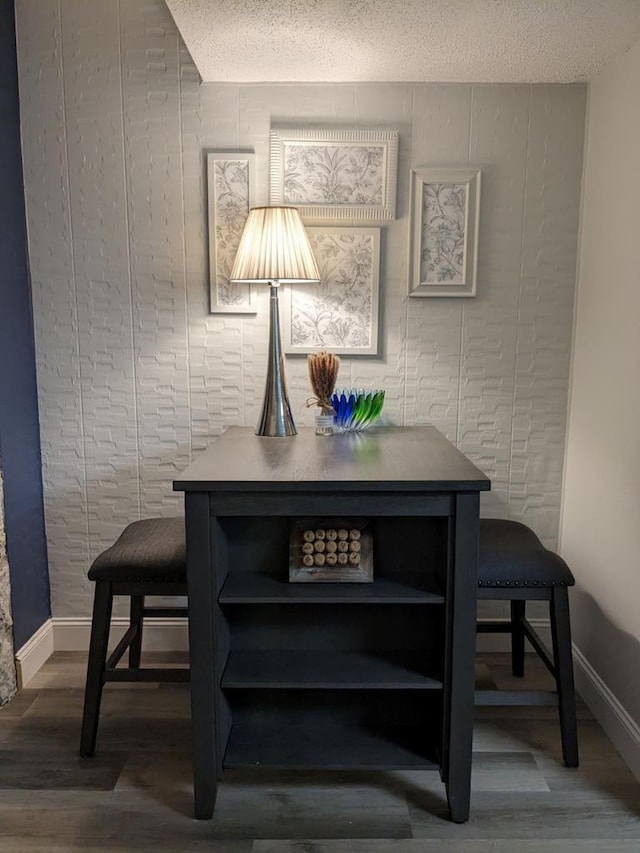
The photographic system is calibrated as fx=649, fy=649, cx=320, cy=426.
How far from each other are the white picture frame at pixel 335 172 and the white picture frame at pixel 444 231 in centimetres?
11

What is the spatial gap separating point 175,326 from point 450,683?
1491 millimetres

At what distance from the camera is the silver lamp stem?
2090 mm

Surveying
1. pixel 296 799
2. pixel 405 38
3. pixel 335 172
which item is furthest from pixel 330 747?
pixel 405 38

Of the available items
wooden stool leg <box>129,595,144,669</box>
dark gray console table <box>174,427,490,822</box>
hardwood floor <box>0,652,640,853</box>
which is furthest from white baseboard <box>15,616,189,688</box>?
dark gray console table <box>174,427,490,822</box>

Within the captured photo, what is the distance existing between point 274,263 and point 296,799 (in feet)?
5.02

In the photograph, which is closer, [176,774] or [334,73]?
[176,774]

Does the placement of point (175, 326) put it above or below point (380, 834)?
above

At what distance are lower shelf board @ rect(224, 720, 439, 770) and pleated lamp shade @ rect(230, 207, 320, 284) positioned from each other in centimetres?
133

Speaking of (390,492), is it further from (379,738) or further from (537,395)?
(537,395)

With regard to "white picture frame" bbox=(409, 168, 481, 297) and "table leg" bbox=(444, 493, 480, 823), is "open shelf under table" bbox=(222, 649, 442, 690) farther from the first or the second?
"white picture frame" bbox=(409, 168, 481, 297)

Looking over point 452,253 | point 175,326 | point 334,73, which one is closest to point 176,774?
point 175,326

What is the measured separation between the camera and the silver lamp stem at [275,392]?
6.86 ft

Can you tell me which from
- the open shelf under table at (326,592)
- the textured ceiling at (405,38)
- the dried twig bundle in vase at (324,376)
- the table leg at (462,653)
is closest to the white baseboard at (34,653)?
the open shelf under table at (326,592)

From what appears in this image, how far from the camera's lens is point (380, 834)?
1621mm
